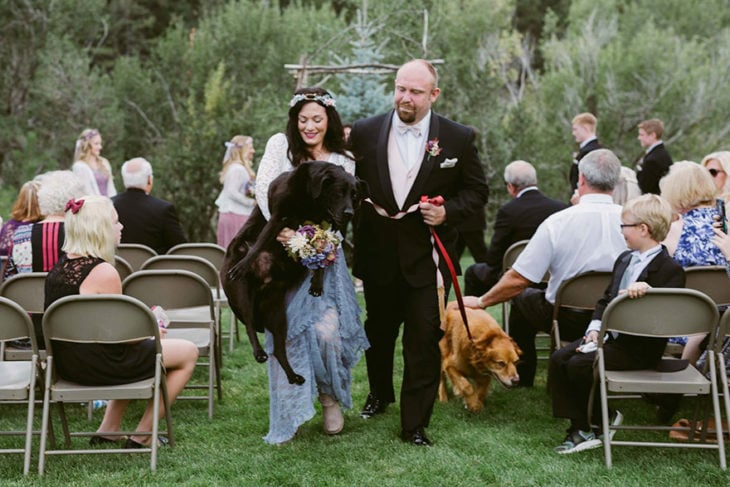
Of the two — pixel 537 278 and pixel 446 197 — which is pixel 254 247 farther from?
pixel 537 278

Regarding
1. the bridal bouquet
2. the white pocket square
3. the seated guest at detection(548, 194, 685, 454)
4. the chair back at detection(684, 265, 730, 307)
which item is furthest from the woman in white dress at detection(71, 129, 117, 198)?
the chair back at detection(684, 265, 730, 307)

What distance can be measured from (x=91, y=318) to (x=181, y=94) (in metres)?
18.8

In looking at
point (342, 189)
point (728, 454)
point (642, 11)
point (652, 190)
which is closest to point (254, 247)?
point (342, 189)

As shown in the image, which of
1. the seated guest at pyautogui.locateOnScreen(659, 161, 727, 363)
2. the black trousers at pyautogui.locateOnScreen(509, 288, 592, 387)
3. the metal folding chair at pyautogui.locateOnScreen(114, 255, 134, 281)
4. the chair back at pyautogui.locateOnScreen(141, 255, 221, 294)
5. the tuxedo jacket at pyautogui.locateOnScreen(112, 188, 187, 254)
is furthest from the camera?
the tuxedo jacket at pyautogui.locateOnScreen(112, 188, 187, 254)

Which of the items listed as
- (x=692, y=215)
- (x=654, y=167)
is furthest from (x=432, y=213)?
(x=654, y=167)

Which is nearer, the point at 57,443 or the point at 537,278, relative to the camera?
the point at 57,443

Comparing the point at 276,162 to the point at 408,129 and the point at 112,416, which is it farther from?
the point at 112,416

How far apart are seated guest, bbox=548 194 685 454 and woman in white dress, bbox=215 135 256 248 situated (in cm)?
599

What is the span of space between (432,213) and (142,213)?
3301 mm

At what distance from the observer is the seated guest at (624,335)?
4465mm

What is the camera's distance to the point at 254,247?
4.34m

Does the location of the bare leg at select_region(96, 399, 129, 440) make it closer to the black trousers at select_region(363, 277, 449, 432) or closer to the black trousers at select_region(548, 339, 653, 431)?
the black trousers at select_region(363, 277, 449, 432)

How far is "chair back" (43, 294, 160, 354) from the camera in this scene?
13.7 feet

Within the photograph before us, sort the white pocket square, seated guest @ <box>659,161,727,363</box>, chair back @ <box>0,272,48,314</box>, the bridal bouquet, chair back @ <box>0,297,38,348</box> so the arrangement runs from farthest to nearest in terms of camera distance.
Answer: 1. seated guest @ <box>659,161,727,363</box>
2. chair back @ <box>0,272,48,314</box>
3. the white pocket square
4. the bridal bouquet
5. chair back @ <box>0,297,38,348</box>
